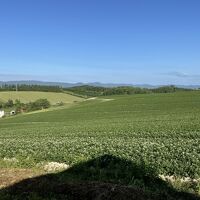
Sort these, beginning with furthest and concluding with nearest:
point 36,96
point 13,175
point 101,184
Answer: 1. point 36,96
2. point 13,175
3. point 101,184

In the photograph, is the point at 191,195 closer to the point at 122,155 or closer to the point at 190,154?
the point at 190,154

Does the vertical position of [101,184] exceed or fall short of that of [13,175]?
it exceeds it

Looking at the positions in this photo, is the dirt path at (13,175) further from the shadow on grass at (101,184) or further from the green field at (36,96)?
the green field at (36,96)

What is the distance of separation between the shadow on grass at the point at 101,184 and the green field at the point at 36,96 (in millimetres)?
107055

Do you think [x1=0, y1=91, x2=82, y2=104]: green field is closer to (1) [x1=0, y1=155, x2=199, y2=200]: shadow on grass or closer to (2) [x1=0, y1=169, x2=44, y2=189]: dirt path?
(2) [x1=0, y1=169, x2=44, y2=189]: dirt path

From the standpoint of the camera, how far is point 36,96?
5251 inches

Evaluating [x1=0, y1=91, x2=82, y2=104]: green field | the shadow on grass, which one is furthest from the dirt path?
[x1=0, y1=91, x2=82, y2=104]: green field

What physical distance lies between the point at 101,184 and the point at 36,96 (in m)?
124

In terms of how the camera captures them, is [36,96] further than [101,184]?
Yes

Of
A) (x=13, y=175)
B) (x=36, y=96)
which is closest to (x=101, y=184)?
(x=13, y=175)

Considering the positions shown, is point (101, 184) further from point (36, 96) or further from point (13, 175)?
point (36, 96)

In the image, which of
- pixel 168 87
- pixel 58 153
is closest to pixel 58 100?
pixel 168 87

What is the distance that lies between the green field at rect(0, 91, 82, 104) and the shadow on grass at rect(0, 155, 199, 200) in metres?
107

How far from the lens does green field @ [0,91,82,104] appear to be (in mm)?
124500
